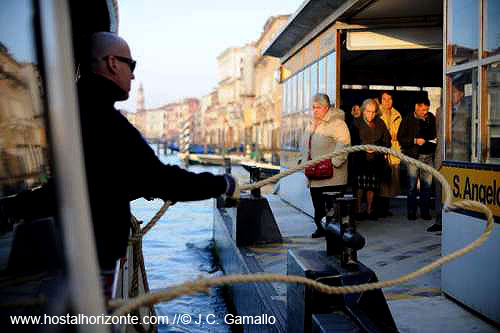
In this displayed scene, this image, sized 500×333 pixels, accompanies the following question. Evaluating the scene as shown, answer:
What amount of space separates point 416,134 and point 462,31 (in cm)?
366

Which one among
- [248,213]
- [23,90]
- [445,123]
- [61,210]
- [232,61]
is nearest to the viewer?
[61,210]

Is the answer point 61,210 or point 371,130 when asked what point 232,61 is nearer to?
point 371,130

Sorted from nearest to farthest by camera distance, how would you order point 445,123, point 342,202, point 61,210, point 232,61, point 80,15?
point 61,210 → point 342,202 → point 80,15 → point 445,123 → point 232,61

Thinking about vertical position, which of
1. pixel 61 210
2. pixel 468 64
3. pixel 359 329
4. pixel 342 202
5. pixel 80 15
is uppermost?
pixel 80 15

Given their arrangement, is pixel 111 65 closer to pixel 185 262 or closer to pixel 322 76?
pixel 322 76

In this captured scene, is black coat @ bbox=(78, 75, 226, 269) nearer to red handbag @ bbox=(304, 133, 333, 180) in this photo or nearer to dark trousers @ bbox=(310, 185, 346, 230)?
red handbag @ bbox=(304, 133, 333, 180)

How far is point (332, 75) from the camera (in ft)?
27.4

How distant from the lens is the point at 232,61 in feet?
312

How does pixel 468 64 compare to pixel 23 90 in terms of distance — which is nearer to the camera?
pixel 23 90

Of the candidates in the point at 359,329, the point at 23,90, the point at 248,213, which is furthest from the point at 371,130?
the point at 23,90

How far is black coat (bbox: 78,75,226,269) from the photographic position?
193 centimetres

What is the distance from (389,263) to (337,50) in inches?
157

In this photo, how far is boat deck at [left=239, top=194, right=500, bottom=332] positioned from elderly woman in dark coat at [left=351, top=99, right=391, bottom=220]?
1.97ft

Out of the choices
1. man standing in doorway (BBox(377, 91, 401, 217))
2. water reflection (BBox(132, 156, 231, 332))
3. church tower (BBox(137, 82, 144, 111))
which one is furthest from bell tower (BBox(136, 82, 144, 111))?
man standing in doorway (BBox(377, 91, 401, 217))
